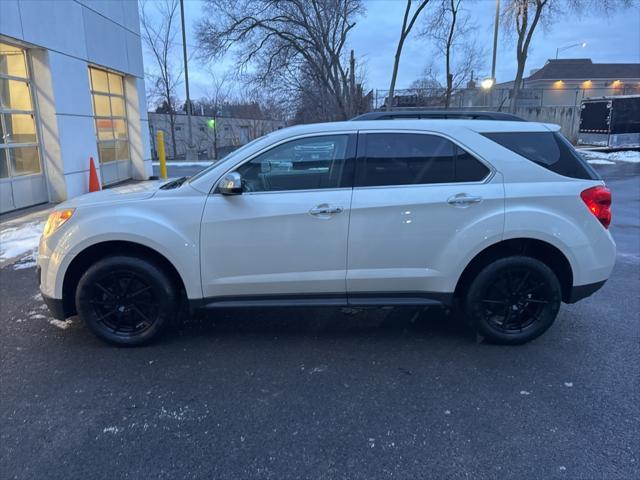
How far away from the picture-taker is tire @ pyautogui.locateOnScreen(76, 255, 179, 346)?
144 inches

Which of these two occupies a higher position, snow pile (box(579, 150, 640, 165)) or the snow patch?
snow pile (box(579, 150, 640, 165))

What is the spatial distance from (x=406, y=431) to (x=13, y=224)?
8295mm

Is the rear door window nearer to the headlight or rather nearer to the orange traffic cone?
the headlight

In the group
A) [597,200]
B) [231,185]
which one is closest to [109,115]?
[231,185]

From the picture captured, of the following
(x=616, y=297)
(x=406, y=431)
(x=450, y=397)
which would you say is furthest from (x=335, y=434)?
(x=616, y=297)

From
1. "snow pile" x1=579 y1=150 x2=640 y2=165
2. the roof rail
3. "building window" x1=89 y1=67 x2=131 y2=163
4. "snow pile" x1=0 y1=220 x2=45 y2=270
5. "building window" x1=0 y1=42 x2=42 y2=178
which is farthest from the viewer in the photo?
"snow pile" x1=579 y1=150 x2=640 y2=165

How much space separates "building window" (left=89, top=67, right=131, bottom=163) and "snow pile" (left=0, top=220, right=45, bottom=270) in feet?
17.2

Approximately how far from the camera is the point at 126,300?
375 centimetres

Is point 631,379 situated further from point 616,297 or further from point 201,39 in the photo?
point 201,39

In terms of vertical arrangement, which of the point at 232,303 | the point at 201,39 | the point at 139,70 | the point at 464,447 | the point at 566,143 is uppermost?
the point at 201,39

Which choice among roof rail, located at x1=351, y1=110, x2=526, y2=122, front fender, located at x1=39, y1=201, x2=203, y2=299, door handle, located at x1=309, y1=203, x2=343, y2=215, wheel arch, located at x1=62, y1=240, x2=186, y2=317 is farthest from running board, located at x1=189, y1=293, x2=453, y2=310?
roof rail, located at x1=351, y1=110, x2=526, y2=122

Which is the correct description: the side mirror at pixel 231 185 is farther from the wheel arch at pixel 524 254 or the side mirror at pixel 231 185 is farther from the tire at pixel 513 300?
the tire at pixel 513 300

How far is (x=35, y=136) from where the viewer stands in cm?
1000

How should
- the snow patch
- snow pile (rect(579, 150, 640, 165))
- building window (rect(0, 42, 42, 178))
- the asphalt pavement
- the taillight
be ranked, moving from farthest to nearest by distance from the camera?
snow pile (rect(579, 150, 640, 165)) < building window (rect(0, 42, 42, 178)) < the snow patch < the taillight < the asphalt pavement
